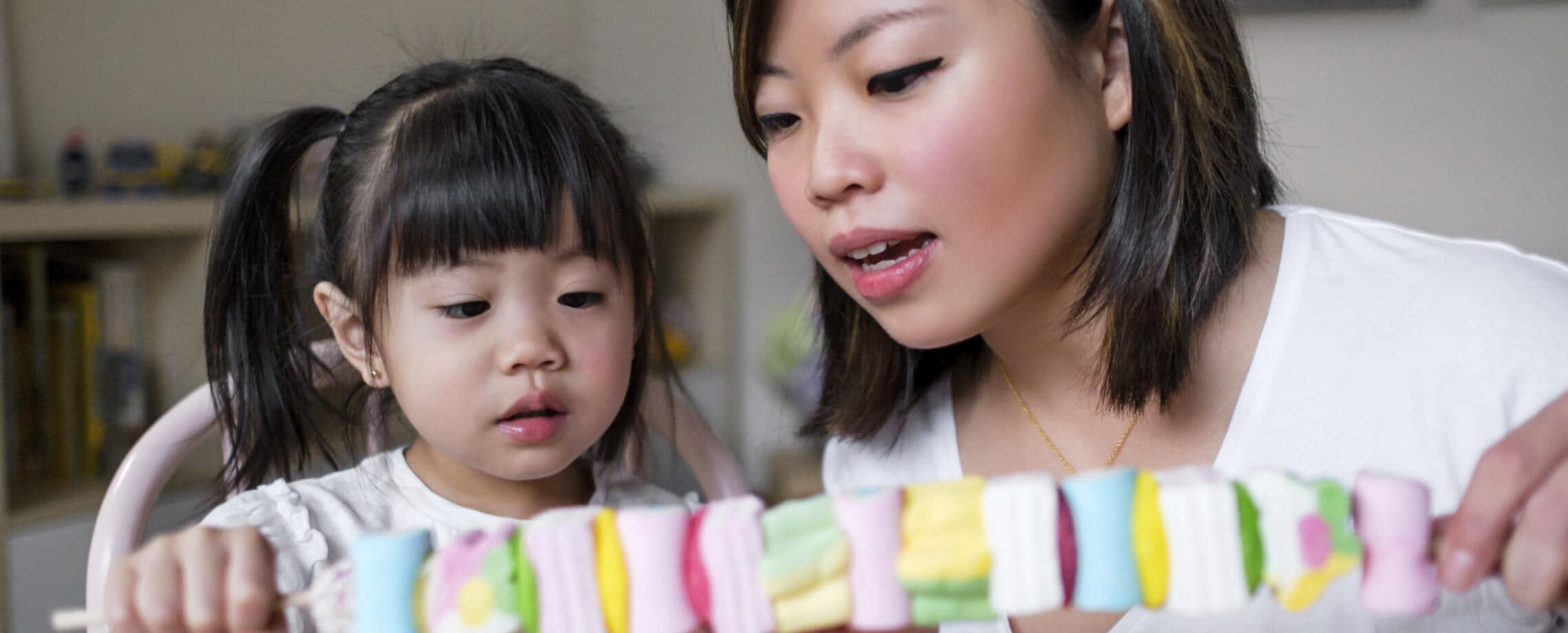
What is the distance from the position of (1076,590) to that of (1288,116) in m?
A: 1.81

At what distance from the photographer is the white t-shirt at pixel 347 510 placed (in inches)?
40.2

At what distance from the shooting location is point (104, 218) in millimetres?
1916

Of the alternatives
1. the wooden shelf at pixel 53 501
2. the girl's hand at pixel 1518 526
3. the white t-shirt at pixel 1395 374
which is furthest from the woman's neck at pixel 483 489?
the wooden shelf at pixel 53 501

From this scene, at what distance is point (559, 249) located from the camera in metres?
1.03

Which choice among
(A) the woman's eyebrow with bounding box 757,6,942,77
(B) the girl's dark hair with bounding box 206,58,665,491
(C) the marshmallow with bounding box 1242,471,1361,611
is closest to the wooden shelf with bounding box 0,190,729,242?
(B) the girl's dark hair with bounding box 206,58,665,491

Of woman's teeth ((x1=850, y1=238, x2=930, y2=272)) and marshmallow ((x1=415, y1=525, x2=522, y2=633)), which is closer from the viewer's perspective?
marshmallow ((x1=415, y1=525, x2=522, y2=633))

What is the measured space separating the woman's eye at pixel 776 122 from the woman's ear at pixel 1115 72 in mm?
280

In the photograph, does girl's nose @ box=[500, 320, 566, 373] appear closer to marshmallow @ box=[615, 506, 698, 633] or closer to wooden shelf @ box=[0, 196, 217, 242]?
marshmallow @ box=[615, 506, 698, 633]

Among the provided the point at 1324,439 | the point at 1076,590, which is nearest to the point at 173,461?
the point at 1076,590

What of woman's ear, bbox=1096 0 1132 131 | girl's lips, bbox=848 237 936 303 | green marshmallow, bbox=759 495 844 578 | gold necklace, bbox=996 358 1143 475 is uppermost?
woman's ear, bbox=1096 0 1132 131

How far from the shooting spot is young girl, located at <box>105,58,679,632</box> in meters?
1.01

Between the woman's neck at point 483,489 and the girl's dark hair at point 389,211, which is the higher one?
the girl's dark hair at point 389,211

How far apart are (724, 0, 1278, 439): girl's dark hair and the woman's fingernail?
0.38 m

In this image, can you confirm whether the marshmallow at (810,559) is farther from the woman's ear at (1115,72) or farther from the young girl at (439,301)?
the woman's ear at (1115,72)
